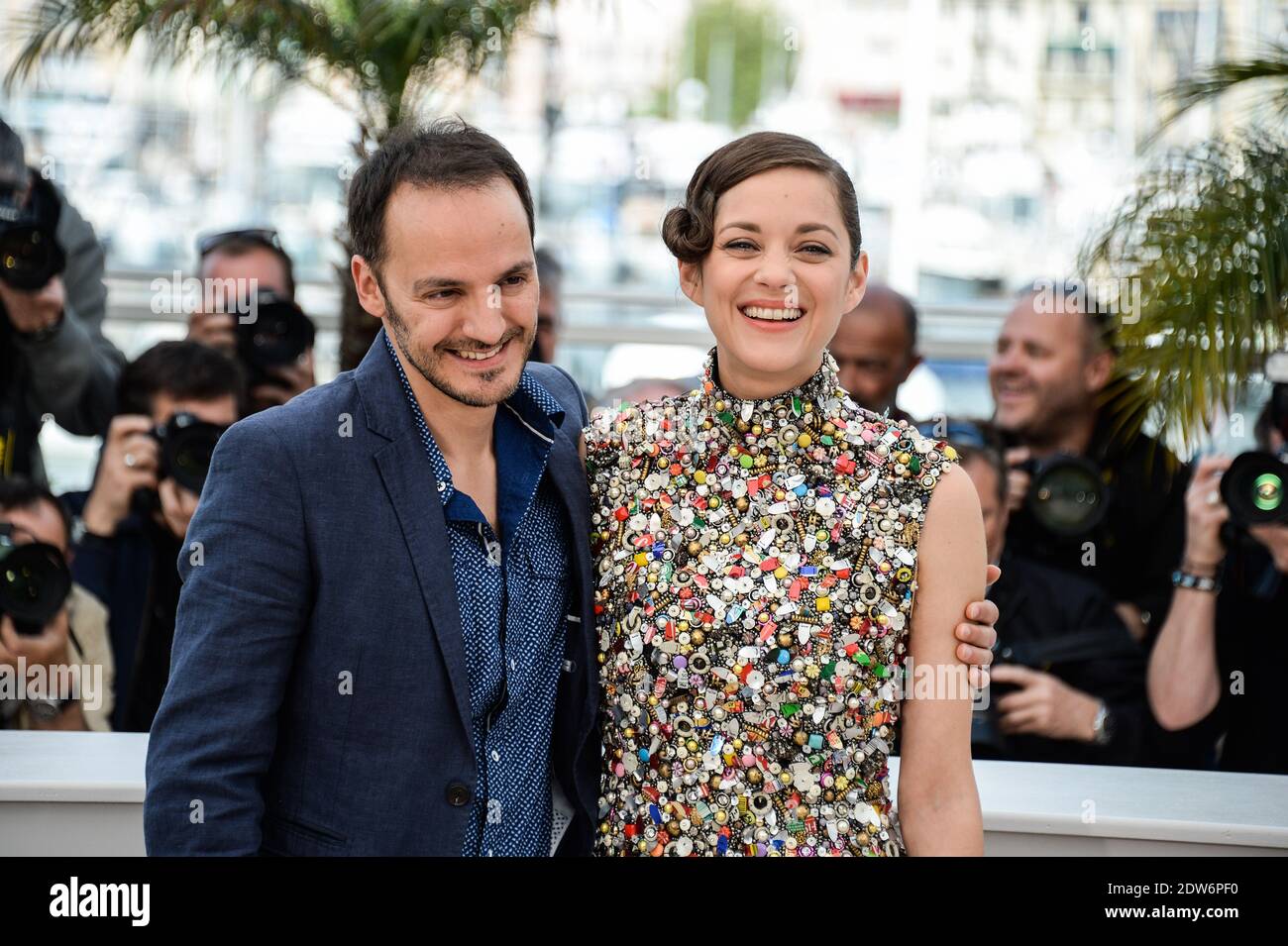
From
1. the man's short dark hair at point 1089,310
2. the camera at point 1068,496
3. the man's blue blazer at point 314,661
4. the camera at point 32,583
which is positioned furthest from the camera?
the man's short dark hair at point 1089,310

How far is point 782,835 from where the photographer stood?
193cm

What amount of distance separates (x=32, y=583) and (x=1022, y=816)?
7.50 feet

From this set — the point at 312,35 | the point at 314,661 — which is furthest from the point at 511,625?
the point at 312,35

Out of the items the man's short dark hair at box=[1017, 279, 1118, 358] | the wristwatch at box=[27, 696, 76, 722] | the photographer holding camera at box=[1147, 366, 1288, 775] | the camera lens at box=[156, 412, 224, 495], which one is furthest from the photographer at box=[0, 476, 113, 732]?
the man's short dark hair at box=[1017, 279, 1118, 358]

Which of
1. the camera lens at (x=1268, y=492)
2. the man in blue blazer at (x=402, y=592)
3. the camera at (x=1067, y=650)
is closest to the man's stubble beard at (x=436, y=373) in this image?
the man in blue blazer at (x=402, y=592)

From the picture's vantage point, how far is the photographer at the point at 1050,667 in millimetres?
3463

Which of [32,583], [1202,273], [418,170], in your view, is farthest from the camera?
[1202,273]

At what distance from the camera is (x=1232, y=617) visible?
3.56m

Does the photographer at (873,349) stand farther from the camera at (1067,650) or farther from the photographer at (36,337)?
the photographer at (36,337)

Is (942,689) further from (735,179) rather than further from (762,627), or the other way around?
(735,179)

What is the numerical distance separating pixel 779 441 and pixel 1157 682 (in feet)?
6.42

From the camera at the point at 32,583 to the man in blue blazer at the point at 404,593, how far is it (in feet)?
5.42

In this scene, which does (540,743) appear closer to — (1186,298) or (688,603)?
(688,603)

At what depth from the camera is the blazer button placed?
6.05ft
